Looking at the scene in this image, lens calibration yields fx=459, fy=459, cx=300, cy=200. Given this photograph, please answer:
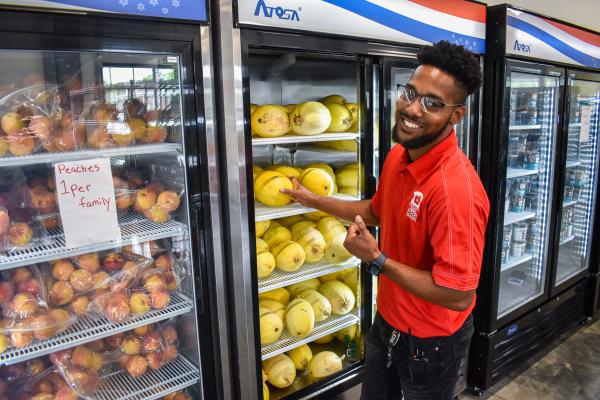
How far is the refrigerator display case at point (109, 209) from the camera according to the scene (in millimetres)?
1550

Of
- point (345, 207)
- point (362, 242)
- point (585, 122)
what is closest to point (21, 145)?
point (362, 242)

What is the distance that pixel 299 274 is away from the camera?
2.24 m

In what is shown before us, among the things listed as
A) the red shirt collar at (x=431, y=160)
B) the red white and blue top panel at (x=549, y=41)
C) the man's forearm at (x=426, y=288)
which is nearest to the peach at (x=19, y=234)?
the man's forearm at (x=426, y=288)

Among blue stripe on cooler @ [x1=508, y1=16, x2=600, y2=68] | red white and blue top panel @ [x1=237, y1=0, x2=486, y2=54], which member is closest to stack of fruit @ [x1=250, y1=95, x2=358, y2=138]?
red white and blue top panel @ [x1=237, y1=0, x2=486, y2=54]

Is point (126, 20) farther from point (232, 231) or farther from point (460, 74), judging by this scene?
point (460, 74)

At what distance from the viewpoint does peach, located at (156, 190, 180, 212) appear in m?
1.85

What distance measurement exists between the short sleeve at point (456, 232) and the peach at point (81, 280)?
49.8 inches

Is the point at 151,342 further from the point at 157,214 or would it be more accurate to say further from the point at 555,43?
the point at 555,43

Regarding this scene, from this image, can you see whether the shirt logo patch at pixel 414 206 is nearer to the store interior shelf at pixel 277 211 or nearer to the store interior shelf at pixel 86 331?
the store interior shelf at pixel 277 211

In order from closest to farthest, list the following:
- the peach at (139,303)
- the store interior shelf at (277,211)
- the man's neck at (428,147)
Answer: the man's neck at (428,147) → the peach at (139,303) → the store interior shelf at (277,211)

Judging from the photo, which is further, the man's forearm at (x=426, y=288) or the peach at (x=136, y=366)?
the peach at (x=136, y=366)

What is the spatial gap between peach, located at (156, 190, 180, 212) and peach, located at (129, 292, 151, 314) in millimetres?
356

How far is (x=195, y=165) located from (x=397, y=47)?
1.16 m

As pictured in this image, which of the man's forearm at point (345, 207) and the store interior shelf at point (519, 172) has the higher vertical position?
the store interior shelf at point (519, 172)
